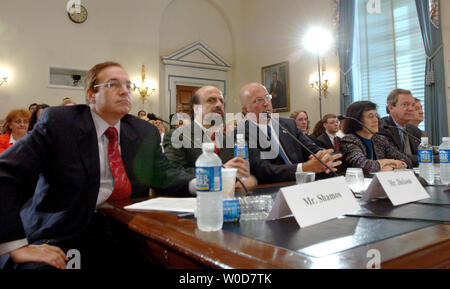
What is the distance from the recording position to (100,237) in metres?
1.25

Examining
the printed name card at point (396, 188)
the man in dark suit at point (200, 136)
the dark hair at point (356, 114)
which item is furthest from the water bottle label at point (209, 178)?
the dark hair at point (356, 114)

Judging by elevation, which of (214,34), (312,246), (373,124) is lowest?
(312,246)

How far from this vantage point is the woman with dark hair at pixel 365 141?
7.47 ft

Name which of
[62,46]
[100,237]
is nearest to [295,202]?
[100,237]

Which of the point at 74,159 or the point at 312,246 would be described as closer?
the point at 312,246

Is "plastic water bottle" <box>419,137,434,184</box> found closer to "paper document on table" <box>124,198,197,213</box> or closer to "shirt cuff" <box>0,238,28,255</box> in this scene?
Result: "paper document on table" <box>124,198,197,213</box>

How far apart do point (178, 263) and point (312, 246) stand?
323mm

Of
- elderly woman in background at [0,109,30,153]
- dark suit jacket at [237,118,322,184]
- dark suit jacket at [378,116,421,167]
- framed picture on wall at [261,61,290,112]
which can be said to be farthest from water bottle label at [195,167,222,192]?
framed picture on wall at [261,61,290,112]

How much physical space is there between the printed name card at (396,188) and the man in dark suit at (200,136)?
0.59 m

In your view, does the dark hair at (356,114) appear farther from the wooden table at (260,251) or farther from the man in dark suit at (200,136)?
the wooden table at (260,251)

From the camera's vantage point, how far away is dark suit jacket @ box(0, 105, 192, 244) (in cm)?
102

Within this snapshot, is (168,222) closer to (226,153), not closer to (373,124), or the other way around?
(226,153)

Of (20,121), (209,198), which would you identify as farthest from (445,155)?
(20,121)

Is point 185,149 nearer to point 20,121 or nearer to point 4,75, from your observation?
point 20,121
